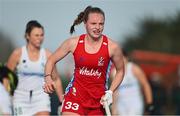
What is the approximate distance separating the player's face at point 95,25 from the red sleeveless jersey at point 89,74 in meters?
0.17

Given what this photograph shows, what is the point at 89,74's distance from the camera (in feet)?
34.4

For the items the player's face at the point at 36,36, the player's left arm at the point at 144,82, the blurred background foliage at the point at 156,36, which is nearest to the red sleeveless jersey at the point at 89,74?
the player's face at the point at 36,36

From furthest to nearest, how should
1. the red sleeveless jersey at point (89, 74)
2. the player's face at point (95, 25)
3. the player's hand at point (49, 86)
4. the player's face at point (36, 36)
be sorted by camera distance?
the player's face at point (36, 36), the red sleeveless jersey at point (89, 74), the player's face at point (95, 25), the player's hand at point (49, 86)

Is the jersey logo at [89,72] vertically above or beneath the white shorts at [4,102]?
above

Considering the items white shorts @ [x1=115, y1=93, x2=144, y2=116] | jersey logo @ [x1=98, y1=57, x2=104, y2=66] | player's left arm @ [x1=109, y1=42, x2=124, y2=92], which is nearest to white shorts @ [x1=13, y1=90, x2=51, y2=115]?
player's left arm @ [x1=109, y1=42, x2=124, y2=92]

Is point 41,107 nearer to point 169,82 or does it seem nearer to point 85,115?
point 85,115

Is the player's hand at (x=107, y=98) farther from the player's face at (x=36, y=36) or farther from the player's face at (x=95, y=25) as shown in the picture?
the player's face at (x=36, y=36)

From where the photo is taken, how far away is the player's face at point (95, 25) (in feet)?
33.9

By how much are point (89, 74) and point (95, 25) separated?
661 mm

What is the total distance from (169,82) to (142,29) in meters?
50.3

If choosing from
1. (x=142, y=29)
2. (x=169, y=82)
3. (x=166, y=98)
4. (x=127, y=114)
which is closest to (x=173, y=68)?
(x=169, y=82)

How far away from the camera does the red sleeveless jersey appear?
1043 centimetres

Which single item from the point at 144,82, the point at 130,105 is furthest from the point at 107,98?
the point at 130,105

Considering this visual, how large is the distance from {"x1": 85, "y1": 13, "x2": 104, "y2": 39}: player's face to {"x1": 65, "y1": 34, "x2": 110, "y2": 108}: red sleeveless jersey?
17cm
